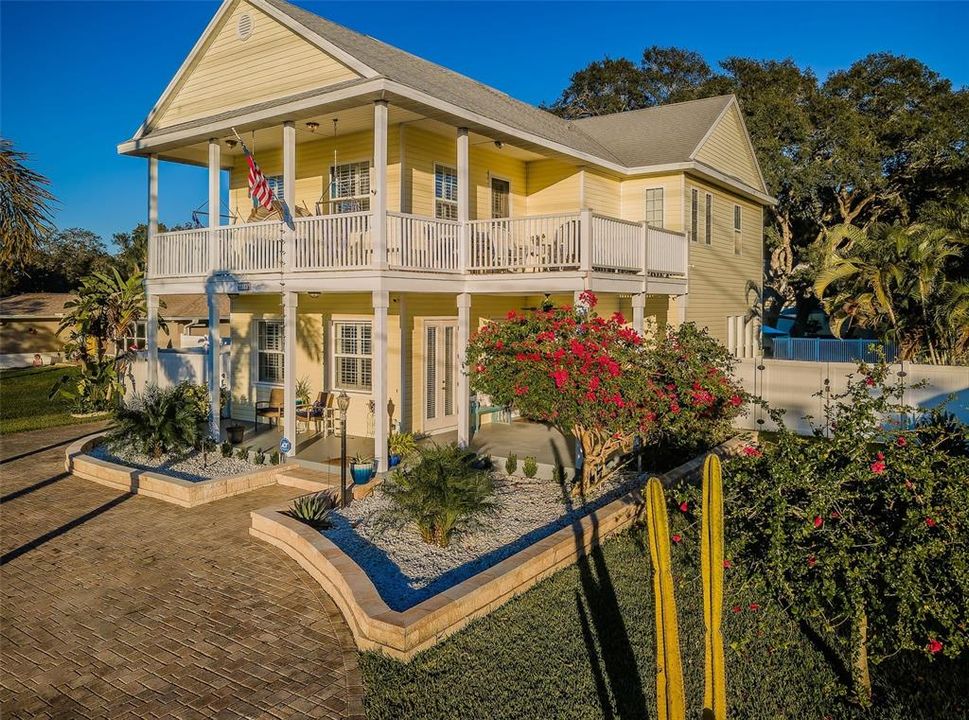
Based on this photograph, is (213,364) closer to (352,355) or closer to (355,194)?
(352,355)

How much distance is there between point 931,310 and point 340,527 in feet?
61.0

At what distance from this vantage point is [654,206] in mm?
17969

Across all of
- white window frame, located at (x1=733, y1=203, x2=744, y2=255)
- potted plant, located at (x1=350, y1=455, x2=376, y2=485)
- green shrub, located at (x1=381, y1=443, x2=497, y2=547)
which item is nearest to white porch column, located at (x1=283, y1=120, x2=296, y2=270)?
potted plant, located at (x1=350, y1=455, x2=376, y2=485)

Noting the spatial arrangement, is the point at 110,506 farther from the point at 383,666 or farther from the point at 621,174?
the point at 621,174

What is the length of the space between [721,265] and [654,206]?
345 centimetres

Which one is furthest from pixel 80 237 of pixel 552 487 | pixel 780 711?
pixel 780 711

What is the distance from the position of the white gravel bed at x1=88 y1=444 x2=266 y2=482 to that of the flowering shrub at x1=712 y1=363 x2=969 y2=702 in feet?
29.0

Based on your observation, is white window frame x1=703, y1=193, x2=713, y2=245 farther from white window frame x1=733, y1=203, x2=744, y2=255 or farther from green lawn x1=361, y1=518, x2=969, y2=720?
green lawn x1=361, y1=518, x2=969, y2=720

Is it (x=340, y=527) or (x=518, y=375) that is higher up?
(x=518, y=375)

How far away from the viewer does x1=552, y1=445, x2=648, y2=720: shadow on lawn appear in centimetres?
537

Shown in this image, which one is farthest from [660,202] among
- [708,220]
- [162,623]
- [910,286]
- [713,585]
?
[713,585]

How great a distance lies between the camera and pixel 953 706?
5.40 m

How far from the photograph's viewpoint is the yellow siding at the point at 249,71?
43.0 ft

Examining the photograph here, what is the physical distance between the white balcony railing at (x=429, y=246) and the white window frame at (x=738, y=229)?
7256 millimetres
